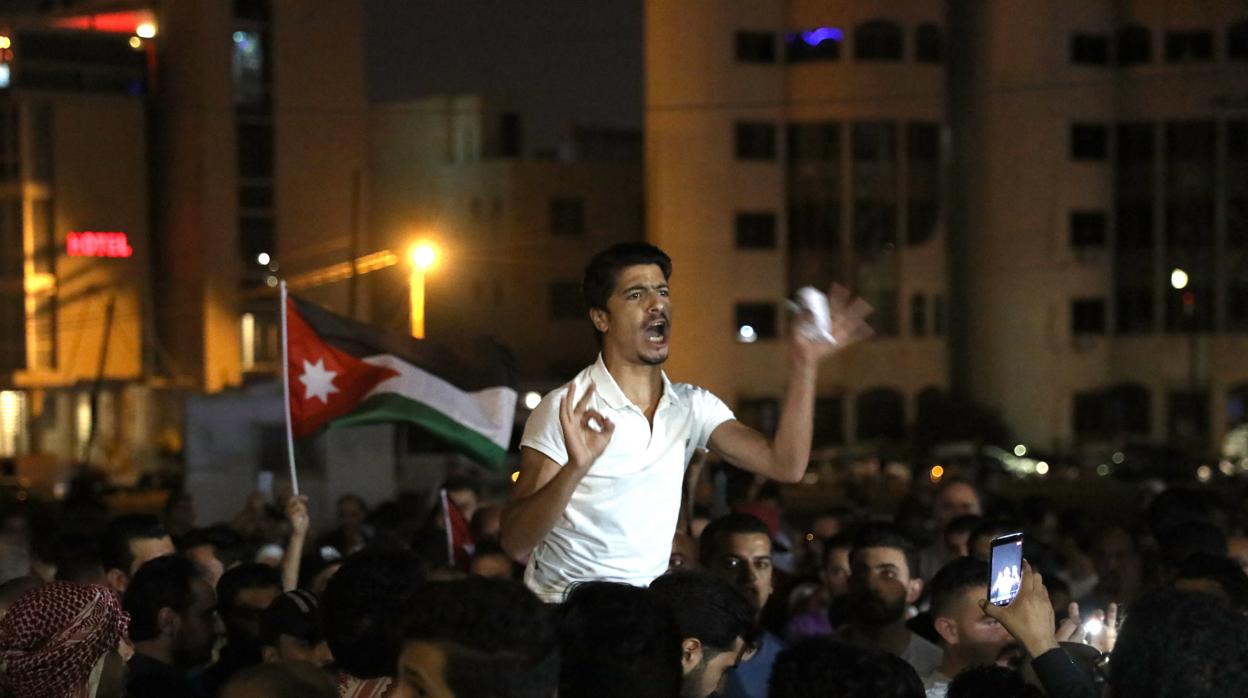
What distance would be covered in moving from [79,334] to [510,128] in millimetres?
16433

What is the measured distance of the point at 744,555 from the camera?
7.42 m

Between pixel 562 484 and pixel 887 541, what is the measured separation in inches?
139

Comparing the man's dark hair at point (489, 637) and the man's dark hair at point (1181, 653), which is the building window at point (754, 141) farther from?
the man's dark hair at point (489, 637)

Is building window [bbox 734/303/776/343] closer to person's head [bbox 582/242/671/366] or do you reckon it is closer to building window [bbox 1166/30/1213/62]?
building window [bbox 1166/30/1213/62]

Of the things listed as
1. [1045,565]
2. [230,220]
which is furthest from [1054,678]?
[230,220]

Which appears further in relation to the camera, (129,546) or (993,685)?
(129,546)

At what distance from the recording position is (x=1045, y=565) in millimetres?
8312

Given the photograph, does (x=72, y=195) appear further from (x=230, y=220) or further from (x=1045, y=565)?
(x=1045, y=565)

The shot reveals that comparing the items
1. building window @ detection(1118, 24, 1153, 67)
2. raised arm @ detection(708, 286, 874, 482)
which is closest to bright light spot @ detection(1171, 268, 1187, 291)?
building window @ detection(1118, 24, 1153, 67)

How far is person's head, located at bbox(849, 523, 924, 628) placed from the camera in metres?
7.64

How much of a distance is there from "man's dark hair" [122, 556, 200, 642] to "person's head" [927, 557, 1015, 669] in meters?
2.94

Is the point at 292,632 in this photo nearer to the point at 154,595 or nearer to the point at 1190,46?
the point at 154,595

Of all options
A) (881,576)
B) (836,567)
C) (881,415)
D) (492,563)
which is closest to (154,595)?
(492,563)

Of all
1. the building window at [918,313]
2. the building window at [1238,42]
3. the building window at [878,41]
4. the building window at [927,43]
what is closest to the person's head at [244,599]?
the building window at [918,313]
